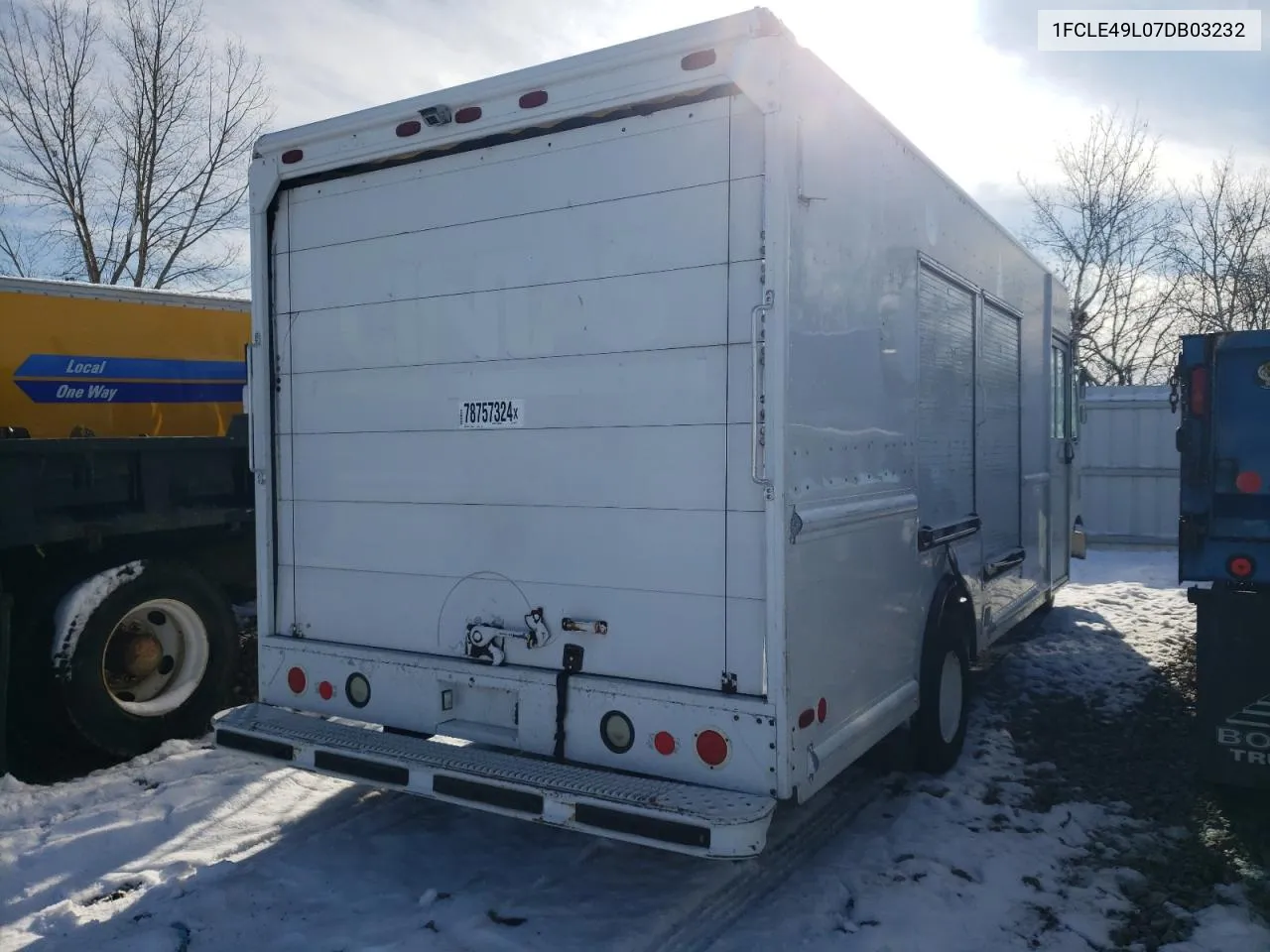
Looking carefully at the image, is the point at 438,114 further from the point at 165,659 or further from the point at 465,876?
the point at 165,659

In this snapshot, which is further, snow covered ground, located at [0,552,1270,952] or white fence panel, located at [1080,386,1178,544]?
white fence panel, located at [1080,386,1178,544]

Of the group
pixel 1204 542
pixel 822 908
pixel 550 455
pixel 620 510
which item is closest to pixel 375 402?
pixel 550 455

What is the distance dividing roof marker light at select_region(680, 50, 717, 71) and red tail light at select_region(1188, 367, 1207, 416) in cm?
303

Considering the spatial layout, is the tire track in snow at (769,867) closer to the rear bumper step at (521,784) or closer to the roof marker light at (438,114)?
the rear bumper step at (521,784)

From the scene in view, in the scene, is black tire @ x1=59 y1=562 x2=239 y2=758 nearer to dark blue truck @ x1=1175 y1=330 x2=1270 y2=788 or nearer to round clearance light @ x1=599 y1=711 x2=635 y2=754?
round clearance light @ x1=599 y1=711 x2=635 y2=754

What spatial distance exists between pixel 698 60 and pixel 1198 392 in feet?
10.2

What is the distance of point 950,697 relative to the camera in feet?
17.4

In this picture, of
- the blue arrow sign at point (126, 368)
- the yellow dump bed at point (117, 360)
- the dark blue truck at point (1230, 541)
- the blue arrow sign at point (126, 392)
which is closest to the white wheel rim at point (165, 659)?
the yellow dump bed at point (117, 360)

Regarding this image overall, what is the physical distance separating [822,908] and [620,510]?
1.71 metres

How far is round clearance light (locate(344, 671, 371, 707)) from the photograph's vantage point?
4.34 meters

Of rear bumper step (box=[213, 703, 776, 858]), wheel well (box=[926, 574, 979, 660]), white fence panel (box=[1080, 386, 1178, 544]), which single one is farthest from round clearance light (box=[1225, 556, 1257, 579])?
white fence panel (box=[1080, 386, 1178, 544])

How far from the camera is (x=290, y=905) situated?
12.6ft

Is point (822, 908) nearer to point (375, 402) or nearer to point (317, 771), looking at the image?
point (317, 771)

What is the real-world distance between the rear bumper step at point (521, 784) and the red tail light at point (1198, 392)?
3115mm
